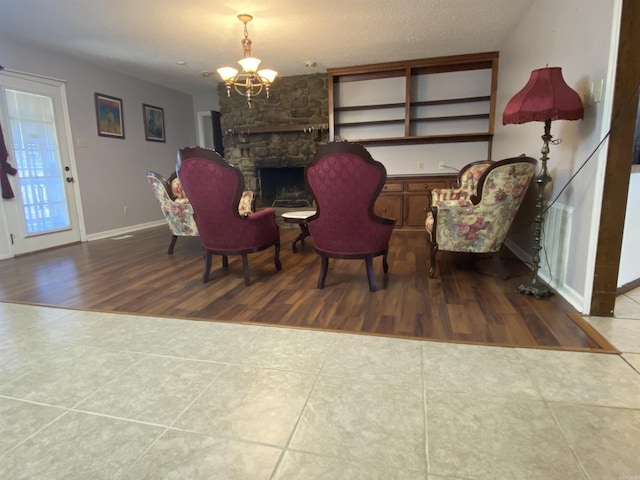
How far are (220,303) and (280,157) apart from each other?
13.3ft

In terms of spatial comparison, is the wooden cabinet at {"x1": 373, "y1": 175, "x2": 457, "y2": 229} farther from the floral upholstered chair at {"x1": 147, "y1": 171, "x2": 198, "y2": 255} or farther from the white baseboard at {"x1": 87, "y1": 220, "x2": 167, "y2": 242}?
the white baseboard at {"x1": 87, "y1": 220, "x2": 167, "y2": 242}

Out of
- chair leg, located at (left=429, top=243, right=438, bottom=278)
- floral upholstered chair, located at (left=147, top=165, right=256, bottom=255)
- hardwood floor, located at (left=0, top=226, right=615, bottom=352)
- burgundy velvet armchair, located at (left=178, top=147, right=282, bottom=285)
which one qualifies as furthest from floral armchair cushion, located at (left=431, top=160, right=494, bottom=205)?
floral upholstered chair, located at (left=147, top=165, right=256, bottom=255)

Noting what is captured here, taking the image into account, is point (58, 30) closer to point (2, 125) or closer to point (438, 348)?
point (2, 125)

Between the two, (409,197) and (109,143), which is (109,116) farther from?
(409,197)

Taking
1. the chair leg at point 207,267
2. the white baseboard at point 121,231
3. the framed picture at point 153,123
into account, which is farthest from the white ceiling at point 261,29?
the white baseboard at point 121,231

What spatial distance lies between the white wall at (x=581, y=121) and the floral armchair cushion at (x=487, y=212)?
1.03 feet

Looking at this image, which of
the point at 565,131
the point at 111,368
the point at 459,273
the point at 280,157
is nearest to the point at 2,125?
the point at 280,157

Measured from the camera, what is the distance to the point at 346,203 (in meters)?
2.59

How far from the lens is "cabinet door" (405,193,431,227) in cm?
524

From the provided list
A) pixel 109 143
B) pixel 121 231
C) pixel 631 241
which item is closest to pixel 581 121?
pixel 631 241

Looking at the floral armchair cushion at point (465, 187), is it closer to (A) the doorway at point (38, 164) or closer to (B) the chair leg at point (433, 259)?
(B) the chair leg at point (433, 259)

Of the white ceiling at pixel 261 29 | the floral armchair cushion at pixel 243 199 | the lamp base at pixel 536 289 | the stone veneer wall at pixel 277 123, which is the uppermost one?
the white ceiling at pixel 261 29

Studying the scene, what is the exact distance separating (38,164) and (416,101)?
17.4 ft

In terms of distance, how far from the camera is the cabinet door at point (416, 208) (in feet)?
17.2
